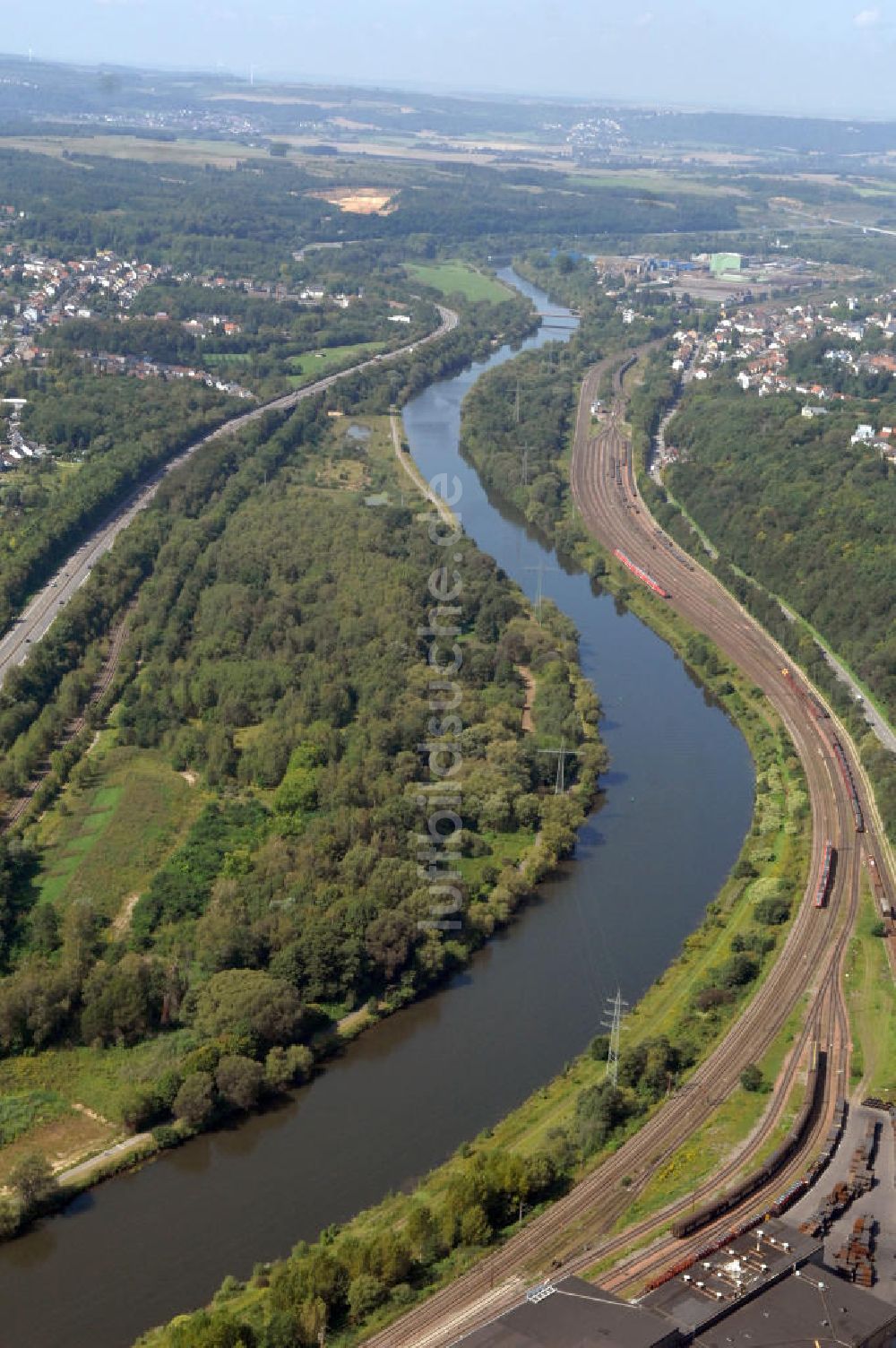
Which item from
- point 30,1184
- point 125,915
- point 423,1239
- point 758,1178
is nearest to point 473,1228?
point 423,1239

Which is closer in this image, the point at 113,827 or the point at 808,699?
the point at 113,827

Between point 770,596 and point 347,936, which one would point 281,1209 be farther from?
point 770,596

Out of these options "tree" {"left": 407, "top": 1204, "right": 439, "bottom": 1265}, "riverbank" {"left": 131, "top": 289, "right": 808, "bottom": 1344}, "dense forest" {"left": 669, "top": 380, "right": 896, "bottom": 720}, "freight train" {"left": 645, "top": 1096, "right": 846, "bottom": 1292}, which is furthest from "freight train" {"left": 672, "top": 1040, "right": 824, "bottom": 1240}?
"dense forest" {"left": 669, "top": 380, "right": 896, "bottom": 720}

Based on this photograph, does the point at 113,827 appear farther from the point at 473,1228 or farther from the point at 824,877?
the point at 824,877

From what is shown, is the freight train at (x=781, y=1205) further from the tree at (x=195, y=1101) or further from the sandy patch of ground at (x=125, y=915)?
the sandy patch of ground at (x=125, y=915)

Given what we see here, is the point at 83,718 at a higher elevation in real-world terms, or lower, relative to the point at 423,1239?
higher
